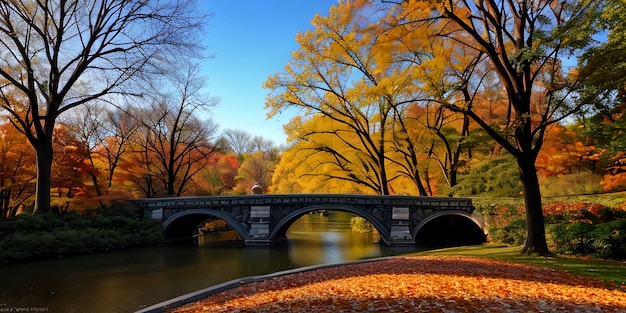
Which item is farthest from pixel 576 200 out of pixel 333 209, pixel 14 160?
pixel 14 160

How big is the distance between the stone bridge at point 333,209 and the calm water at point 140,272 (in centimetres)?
143

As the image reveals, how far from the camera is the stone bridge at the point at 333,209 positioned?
75.2 feet

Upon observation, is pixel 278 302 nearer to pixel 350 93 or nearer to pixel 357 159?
pixel 350 93

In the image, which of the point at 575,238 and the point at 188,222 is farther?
the point at 188,222

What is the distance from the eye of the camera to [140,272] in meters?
15.2

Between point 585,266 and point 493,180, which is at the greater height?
point 493,180

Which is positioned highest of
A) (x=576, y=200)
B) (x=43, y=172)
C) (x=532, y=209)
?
(x=43, y=172)

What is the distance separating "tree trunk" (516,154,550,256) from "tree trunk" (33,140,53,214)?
21.2 m

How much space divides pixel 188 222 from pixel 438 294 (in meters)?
26.7

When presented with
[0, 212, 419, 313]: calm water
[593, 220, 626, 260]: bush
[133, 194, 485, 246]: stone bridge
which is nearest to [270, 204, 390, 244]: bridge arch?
[133, 194, 485, 246]: stone bridge

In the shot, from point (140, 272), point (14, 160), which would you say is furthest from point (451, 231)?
point (14, 160)

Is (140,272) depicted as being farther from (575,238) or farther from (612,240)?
(612,240)

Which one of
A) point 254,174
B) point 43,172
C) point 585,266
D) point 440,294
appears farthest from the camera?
point 254,174

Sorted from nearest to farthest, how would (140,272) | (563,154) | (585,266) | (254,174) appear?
(585,266)
(140,272)
(563,154)
(254,174)
